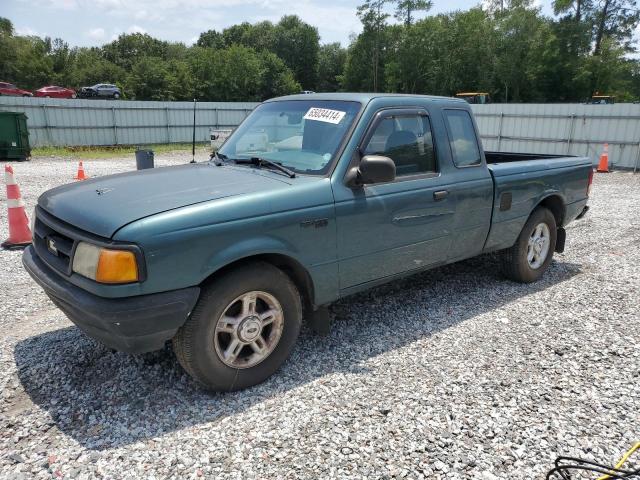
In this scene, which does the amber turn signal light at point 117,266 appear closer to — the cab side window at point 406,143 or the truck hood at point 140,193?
the truck hood at point 140,193

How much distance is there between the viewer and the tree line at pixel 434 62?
43.9 metres

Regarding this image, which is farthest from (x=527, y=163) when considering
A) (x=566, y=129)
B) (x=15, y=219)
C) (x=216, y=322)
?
(x=566, y=129)

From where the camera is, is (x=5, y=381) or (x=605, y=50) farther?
(x=605, y=50)

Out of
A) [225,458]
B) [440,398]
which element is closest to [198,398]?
[225,458]

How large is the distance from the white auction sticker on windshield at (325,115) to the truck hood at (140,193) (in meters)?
0.64

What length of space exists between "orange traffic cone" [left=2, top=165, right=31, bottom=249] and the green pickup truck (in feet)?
10.4

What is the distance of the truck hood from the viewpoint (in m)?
2.76

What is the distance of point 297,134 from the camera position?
3.80 m

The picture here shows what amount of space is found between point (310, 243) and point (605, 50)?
49.4 m

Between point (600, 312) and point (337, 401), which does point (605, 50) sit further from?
point (337, 401)

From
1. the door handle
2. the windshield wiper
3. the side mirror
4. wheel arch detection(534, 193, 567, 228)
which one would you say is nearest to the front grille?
the windshield wiper

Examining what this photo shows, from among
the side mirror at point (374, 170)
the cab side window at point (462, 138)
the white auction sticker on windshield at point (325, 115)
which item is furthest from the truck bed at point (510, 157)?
the side mirror at point (374, 170)

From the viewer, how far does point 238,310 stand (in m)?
3.12

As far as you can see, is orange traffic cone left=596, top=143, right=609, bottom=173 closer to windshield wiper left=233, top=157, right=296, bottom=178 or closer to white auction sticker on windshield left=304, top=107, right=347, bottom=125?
white auction sticker on windshield left=304, top=107, right=347, bottom=125
